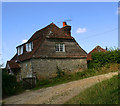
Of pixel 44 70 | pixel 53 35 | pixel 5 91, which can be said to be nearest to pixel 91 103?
pixel 5 91

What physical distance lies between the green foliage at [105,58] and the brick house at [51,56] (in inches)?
59.7

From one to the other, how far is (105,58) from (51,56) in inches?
297

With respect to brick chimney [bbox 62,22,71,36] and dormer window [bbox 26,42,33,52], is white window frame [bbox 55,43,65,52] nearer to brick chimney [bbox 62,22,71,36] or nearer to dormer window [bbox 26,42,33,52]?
brick chimney [bbox 62,22,71,36]

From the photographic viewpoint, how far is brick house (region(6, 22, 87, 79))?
21734mm

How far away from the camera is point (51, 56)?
74.4ft

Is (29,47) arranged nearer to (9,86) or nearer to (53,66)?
(53,66)

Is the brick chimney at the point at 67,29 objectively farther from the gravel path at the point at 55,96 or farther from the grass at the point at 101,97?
the grass at the point at 101,97

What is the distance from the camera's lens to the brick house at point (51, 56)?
71.3ft

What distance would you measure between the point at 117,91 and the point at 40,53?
48.0 ft

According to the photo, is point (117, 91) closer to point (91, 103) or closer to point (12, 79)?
→ point (91, 103)

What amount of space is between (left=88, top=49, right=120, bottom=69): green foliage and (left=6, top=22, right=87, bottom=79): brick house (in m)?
1.52

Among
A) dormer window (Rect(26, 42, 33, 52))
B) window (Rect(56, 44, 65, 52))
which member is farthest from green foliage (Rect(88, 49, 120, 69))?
dormer window (Rect(26, 42, 33, 52))

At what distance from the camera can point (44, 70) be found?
2184 cm

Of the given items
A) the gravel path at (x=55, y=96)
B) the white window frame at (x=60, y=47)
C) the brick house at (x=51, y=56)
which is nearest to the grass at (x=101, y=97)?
the gravel path at (x=55, y=96)
